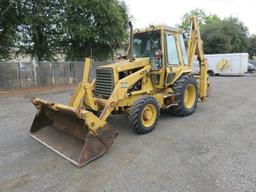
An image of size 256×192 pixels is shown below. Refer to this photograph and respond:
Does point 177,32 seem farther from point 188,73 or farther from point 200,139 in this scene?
point 200,139

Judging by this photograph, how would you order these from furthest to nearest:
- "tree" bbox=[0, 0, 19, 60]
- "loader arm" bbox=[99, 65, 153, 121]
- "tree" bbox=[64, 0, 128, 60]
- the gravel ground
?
"tree" bbox=[64, 0, 128, 60] → "tree" bbox=[0, 0, 19, 60] → "loader arm" bbox=[99, 65, 153, 121] → the gravel ground

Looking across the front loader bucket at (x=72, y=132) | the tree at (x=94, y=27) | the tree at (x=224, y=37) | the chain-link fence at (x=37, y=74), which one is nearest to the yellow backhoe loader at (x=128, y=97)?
the front loader bucket at (x=72, y=132)

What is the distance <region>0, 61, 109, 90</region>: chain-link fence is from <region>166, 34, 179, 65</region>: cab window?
667 centimetres

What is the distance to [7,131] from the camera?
530cm

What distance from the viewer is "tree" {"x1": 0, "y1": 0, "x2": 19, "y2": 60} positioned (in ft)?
42.7

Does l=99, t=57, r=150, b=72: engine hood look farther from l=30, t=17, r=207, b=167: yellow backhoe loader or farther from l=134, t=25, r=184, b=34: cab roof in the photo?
l=134, t=25, r=184, b=34: cab roof

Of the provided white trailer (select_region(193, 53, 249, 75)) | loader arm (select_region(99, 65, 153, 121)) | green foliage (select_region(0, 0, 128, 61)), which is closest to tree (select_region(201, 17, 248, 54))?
white trailer (select_region(193, 53, 249, 75))

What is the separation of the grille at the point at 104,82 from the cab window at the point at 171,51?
1.70 meters

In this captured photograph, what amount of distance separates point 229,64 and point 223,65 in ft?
1.73

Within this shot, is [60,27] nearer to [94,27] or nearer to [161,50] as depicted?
[94,27]

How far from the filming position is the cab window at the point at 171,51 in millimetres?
5789

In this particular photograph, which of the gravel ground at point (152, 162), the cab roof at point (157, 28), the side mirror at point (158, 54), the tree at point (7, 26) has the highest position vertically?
the tree at point (7, 26)

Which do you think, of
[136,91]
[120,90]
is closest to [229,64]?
[136,91]

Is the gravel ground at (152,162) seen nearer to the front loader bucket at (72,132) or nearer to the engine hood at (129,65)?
the front loader bucket at (72,132)
